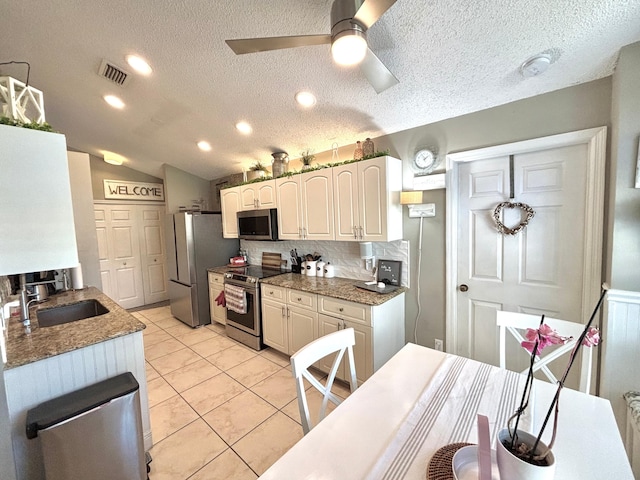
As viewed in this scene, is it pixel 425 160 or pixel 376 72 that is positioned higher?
pixel 376 72

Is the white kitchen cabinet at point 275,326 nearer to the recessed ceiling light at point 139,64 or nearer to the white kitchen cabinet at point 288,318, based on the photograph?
the white kitchen cabinet at point 288,318

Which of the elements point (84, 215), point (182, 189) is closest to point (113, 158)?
point (182, 189)

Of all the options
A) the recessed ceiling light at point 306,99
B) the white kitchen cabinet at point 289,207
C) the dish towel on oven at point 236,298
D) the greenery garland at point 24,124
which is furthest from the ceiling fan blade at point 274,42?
the dish towel on oven at point 236,298

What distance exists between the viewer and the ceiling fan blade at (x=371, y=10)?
1.08 meters

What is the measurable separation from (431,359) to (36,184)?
2247 millimetres

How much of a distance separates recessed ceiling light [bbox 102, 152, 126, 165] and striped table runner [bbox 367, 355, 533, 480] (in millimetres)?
5516

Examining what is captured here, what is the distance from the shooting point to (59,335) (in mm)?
1630

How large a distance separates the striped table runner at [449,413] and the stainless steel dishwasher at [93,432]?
1410mm

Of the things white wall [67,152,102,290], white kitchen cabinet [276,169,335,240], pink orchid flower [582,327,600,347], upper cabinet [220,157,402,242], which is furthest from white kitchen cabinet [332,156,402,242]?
white wall [67,152,102,290]

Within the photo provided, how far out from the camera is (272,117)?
265cm

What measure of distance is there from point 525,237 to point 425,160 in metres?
1.02

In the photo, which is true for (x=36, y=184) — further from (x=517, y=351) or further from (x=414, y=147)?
(x=517, y=351)

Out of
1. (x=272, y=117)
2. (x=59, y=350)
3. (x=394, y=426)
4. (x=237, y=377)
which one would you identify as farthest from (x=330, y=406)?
(x=272, y=117)

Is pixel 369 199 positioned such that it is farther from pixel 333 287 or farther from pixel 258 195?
pixel 258 195
